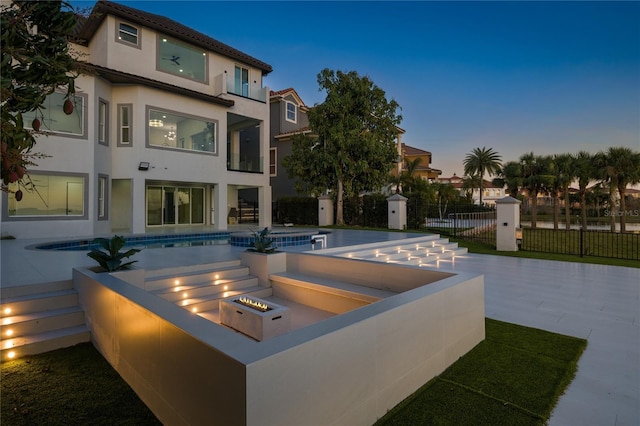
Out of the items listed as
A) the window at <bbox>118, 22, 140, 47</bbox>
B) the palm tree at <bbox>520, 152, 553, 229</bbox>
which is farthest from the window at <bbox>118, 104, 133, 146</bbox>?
the palm tree at <bbox>520, 152, 553, 229</bbox>

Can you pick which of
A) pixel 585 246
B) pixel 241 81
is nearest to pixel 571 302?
pixel 585 246

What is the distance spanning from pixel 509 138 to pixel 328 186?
61.3ft

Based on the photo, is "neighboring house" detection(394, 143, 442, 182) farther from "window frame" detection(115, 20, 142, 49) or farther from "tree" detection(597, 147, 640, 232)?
"window frame" detection(115, 20, 142, 49)

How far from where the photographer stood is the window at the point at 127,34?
1473 cm

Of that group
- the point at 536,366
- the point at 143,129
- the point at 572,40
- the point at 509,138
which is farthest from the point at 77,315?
the point at 509,138

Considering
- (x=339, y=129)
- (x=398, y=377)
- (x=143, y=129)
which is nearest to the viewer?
(x=398, y=377)

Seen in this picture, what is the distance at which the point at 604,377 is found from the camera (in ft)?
12.1

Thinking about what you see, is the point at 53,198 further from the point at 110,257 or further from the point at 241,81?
the point at 241,81

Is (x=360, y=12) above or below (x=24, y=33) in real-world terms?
above

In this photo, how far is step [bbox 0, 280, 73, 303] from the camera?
15.6 ft

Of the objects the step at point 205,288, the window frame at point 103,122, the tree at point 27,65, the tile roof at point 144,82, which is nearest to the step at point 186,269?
the step at point 205,288

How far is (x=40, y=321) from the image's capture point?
4488 millimetres

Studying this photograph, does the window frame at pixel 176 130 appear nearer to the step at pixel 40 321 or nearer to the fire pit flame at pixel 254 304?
the step at pixel 40 321

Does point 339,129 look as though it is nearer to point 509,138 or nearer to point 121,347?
point 121,347
